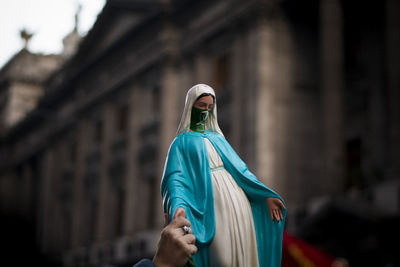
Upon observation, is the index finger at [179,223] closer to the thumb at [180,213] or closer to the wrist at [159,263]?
the wrist at [159,263]

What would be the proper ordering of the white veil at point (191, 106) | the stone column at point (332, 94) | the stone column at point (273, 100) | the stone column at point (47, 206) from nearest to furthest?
1. the white veil at point (191, 106)
2. the stone column at point (332, 94)
3. the stone column at point (273, 100)
4. the stone column at point (47, 206)

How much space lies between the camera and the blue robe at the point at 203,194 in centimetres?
355

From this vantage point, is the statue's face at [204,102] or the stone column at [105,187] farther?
the stone column at [105,187]

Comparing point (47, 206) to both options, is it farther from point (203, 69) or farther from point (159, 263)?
point (159, 263)

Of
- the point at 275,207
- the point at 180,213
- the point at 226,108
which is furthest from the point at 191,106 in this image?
the point at 226,108

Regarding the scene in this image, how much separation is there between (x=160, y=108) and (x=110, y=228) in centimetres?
759

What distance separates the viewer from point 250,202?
380cm

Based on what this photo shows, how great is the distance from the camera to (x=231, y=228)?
11.9 ft

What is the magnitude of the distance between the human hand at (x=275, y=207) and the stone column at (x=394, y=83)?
14903 millimetres

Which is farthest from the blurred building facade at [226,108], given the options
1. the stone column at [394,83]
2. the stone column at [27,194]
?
the stone column at [27,194]

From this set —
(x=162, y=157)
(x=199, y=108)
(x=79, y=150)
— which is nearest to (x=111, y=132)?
(x=79, y=150)

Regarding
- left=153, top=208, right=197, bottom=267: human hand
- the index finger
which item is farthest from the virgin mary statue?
left=153, top=208, right=197, bottom=267: human hand

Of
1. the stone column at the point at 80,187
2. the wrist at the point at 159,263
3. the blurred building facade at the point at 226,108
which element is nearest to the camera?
the wrist at the point at 159,263

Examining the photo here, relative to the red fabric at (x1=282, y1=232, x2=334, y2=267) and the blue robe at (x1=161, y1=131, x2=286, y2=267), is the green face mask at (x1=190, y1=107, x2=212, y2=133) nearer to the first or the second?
the blue robe at (x1=161, y1=131, x2=286, y2=267)
